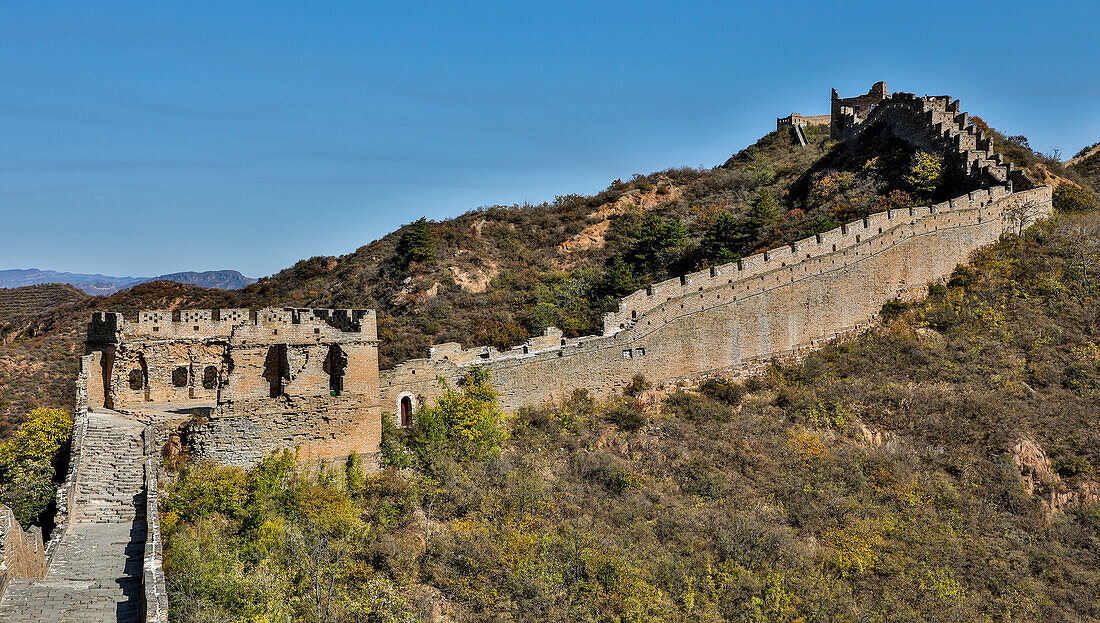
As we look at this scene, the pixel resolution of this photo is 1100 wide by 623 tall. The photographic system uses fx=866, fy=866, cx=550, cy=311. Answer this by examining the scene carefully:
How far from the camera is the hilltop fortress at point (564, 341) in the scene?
61.0ft

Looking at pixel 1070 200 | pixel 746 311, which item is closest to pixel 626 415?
pixel 746 311

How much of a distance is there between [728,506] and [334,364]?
9491 millimetres

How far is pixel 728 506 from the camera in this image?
1994 cm

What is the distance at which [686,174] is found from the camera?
5306 centimetres

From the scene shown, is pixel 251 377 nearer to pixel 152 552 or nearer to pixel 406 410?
pixel 406 410

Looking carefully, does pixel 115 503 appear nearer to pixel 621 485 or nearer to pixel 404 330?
pixel 621 485

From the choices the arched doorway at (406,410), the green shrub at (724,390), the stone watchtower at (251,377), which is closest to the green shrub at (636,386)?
the green shrub at (724,390)

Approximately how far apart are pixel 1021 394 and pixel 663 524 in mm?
11082

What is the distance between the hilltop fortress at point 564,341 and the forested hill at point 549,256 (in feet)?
11.4

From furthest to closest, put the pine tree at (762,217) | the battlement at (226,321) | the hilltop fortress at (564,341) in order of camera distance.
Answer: the pine tree at (762,217) < the battlement at (226,321) < the hilltop fortress at (564,341)

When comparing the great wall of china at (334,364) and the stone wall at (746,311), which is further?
the stone wall at (746,311)

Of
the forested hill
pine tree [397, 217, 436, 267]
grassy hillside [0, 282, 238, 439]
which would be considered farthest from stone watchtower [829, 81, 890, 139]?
grassy hillside [0, 282, 238, 439]

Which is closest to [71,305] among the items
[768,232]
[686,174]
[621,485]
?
[686,174]

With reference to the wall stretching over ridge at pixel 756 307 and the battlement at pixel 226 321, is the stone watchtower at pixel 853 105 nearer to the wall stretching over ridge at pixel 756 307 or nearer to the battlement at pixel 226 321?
the wall stretching over ridge at pixel 756 307
